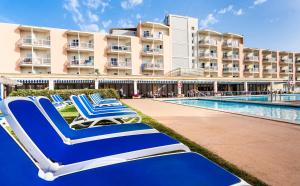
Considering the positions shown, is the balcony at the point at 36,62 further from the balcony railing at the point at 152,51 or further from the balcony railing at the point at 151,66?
the balcony railing at the point at 152,51

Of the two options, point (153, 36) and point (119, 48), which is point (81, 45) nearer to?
point (119, 48)

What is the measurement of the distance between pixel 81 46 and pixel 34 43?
680cm

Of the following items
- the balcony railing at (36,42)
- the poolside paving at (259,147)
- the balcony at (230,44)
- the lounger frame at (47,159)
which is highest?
the balcony at (230,44)

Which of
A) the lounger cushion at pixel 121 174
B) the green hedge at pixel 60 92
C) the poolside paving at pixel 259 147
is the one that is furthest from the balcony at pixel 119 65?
the lounger cushion at pixel 121 174

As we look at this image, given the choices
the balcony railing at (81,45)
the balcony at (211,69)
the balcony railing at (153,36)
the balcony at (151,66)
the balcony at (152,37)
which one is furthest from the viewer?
the balcony at (211,69)

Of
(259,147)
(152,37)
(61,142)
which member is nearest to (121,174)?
(61,142)

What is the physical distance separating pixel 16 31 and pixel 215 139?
36400 mm

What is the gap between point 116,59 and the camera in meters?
40.5

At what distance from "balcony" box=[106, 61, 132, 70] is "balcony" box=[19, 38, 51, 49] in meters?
9.86

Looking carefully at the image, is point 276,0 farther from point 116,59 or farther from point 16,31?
point 16,31

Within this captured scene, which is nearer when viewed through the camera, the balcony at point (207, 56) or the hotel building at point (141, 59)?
the hotel building at point (141, 59)

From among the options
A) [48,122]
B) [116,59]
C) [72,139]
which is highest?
[116,59]

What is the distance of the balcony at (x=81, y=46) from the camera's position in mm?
36662

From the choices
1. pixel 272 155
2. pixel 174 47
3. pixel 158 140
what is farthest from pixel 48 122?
pixel 174 47
